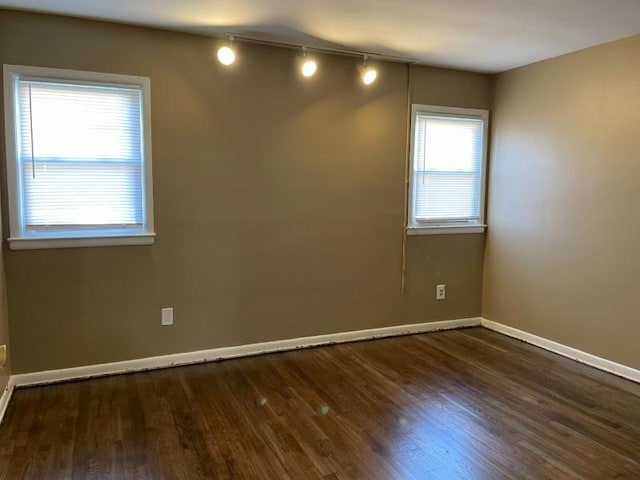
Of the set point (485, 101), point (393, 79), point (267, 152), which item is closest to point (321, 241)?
point (267, 152)

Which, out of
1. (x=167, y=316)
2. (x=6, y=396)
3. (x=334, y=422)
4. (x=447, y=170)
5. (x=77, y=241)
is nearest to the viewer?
(x=334, y=422)

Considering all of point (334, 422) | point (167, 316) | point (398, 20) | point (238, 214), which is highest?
point (398, 20)

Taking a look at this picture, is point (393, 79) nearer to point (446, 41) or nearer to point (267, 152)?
point (446, 41)

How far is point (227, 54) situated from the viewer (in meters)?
3.38

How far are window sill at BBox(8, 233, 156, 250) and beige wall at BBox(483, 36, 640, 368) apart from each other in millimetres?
3151

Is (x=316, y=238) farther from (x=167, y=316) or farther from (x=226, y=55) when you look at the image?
(x=226, y=55)

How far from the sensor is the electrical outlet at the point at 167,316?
11.6 ft

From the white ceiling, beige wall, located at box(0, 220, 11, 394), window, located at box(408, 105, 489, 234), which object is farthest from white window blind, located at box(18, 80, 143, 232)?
window, located at box(408, 105, 489, 234)

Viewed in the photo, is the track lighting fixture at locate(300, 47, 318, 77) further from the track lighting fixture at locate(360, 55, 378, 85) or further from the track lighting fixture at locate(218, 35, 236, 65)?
the track lighting fixture at locate(218, 35, 236, 65)

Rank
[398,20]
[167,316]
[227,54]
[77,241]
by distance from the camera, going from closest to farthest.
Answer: [398,20], [77,241], [227,54], [167,316]

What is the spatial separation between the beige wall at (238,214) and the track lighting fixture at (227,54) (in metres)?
0.08

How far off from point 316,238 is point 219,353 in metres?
1.20

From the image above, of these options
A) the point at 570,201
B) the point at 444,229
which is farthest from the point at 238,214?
the point at 570,201

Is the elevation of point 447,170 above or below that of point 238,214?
above
